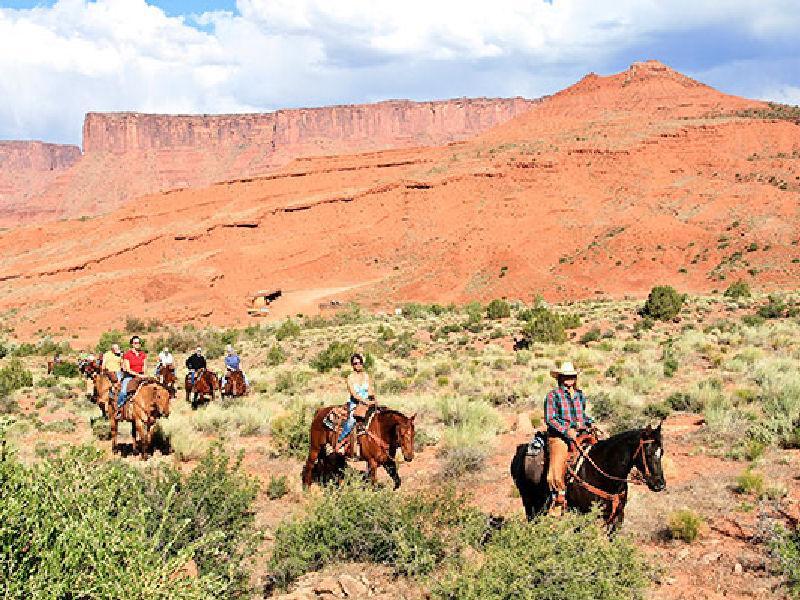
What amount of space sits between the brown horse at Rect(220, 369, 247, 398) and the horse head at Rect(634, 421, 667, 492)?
1540 centimetres

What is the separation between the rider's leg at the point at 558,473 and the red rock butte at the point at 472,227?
143 ft

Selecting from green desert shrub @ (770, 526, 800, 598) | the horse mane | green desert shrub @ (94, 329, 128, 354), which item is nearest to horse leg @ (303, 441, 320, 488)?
the horse mane

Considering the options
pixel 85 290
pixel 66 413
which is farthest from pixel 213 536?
pixel 85 290

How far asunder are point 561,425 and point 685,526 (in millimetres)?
2549

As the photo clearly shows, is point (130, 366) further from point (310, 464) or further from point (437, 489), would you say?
point (437, 489)

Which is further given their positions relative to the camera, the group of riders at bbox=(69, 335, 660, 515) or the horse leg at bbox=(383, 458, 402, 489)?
the horse leg at bbox=(383, 458, 402, 489)

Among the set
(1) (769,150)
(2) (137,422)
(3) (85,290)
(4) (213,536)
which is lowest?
(3) (85,290)

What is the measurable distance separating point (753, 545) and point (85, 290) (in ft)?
211

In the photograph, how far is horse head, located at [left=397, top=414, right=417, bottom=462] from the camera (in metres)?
9.59

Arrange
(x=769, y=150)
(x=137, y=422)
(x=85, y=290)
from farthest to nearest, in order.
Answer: (x=769, y=150)
(x=85, y=290)
(x=137, y=422)

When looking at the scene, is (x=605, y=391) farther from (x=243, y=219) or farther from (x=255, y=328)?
(x=243, y=219)

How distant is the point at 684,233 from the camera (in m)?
55.9

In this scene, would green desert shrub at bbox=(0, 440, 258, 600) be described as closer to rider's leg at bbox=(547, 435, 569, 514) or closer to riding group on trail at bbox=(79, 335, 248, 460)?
rider's leg at bbox=(547, 435, 569, 514)

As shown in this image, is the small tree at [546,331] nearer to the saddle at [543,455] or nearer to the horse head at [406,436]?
the horse head at [406,436]
